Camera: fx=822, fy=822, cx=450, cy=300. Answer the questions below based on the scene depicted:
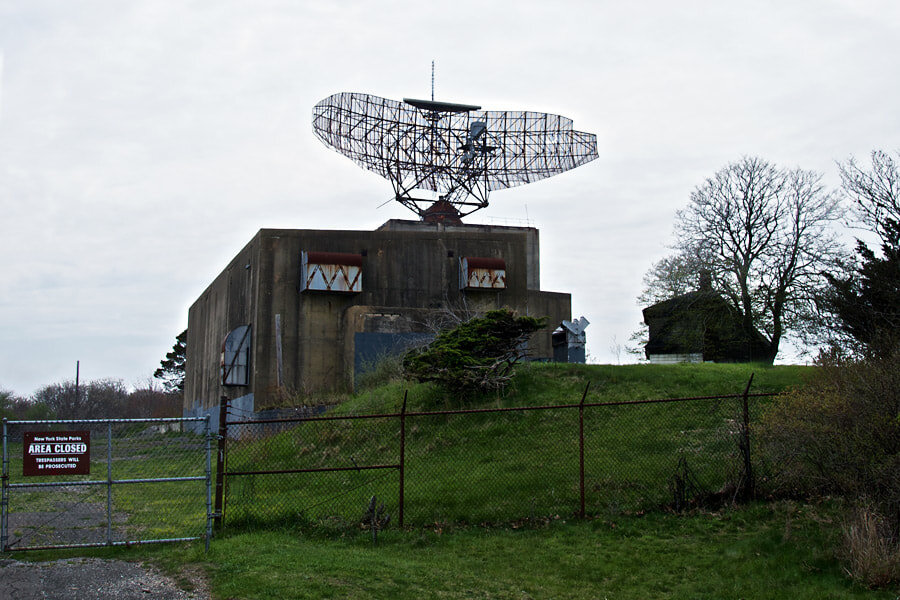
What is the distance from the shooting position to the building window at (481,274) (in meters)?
38.9

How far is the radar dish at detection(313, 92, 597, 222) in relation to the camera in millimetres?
43419

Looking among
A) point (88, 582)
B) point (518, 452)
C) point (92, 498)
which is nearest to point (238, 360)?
point (92, 498)

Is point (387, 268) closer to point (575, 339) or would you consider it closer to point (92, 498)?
point (575, 339)

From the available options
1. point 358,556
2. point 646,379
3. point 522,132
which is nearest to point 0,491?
point 358,556

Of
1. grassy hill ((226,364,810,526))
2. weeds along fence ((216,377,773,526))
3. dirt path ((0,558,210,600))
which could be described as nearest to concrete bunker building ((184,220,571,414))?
grassy hill ((226,364,810,526))

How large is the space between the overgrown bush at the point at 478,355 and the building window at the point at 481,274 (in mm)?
15153

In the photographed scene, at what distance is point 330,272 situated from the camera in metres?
36.7

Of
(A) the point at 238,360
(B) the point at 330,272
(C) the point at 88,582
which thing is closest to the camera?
(C) the point at 88,582

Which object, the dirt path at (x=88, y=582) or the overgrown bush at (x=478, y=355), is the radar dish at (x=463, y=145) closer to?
the overgrown bush at (x=478, y=355)

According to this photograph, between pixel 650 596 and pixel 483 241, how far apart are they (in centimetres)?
3067

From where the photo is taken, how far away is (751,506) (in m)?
14.0

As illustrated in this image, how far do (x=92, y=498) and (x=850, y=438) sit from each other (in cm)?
1924

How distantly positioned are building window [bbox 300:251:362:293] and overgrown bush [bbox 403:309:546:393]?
1390cm

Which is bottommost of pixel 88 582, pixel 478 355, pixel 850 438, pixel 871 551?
pixel 88 582
